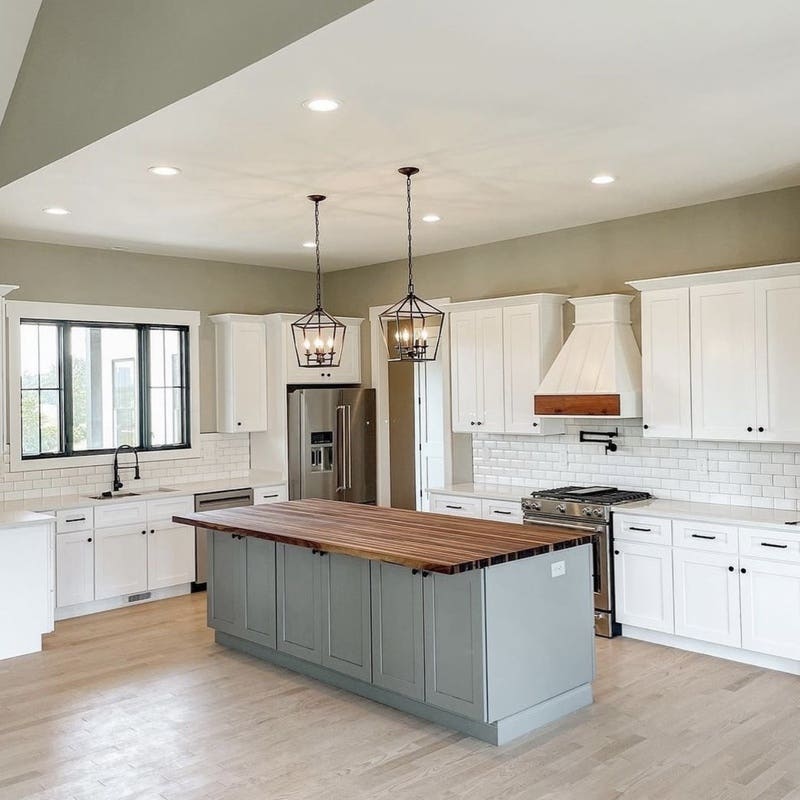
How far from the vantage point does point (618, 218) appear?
630 centimetres

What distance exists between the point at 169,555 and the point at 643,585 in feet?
12.4

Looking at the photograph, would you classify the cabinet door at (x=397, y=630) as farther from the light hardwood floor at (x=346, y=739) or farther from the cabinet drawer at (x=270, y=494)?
the cabinet drawer at (x=270, y=494)

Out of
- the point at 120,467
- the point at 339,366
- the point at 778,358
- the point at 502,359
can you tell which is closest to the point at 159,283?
the point at 120,467

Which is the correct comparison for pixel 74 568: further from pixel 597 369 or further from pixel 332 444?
pixel 597 369

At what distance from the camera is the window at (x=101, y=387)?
6.87 metres

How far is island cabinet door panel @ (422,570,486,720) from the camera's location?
4.07 meters

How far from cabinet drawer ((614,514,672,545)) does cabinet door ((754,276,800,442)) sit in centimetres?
82

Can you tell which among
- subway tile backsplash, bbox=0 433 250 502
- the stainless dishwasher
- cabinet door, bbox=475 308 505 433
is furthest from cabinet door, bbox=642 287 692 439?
subway tile backsplash, bbox=0 433 250 502

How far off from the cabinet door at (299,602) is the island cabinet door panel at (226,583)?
427mm

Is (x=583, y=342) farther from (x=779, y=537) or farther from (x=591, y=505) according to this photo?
(x=779, y=537)

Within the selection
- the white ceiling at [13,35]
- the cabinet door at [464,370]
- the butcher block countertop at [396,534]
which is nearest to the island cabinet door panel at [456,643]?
the butcher block countertop at [396,534]

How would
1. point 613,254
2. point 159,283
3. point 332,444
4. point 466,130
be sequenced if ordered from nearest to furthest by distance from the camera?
point 466,130, point 613,254, point 159,283, point 332,444

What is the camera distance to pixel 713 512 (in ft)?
17.6

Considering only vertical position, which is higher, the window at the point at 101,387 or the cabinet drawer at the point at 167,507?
the window at the point at 101,387
